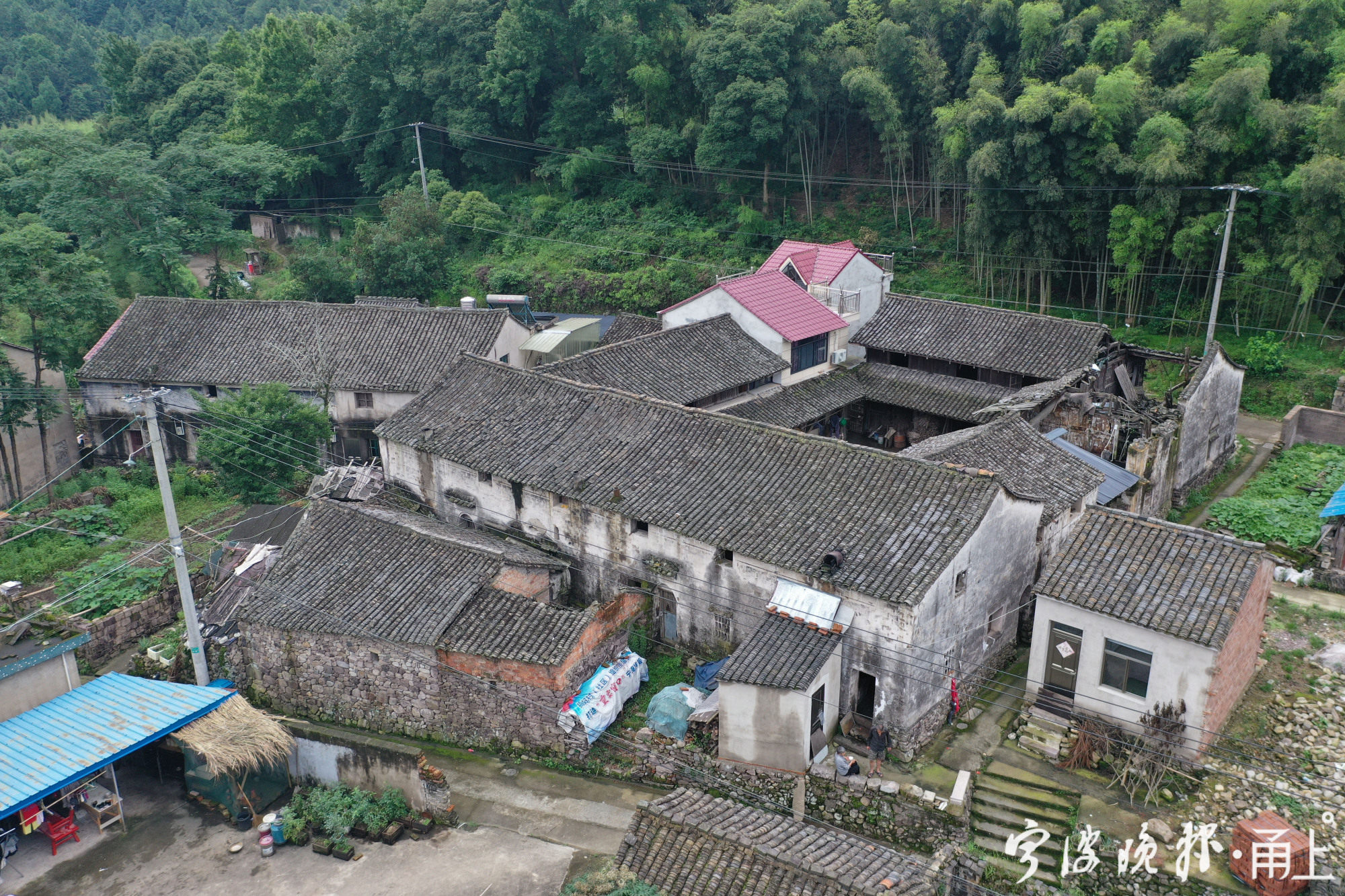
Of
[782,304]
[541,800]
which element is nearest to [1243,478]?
[782,304]

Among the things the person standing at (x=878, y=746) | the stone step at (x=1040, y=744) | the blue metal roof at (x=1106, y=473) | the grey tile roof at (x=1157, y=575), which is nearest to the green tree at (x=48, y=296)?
the person standing at (x=878, y=746)

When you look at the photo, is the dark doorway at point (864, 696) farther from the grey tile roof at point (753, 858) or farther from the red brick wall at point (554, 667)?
the red brick wall at point (554, 667)

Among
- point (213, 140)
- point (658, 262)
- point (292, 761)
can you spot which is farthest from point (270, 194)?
point (292, 761)

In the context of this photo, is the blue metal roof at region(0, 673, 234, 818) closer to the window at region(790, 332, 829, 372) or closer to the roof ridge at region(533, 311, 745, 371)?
the roof ridge at region(533, 311, 745, 371)

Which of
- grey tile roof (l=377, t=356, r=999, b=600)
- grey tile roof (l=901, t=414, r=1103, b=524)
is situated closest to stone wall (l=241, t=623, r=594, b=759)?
grey tile roof (l=377, t=356, r=999, b=600)

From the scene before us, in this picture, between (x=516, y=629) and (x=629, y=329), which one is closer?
(x=516, y=629)

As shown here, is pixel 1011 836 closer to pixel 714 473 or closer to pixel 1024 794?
pixel 1024 794
